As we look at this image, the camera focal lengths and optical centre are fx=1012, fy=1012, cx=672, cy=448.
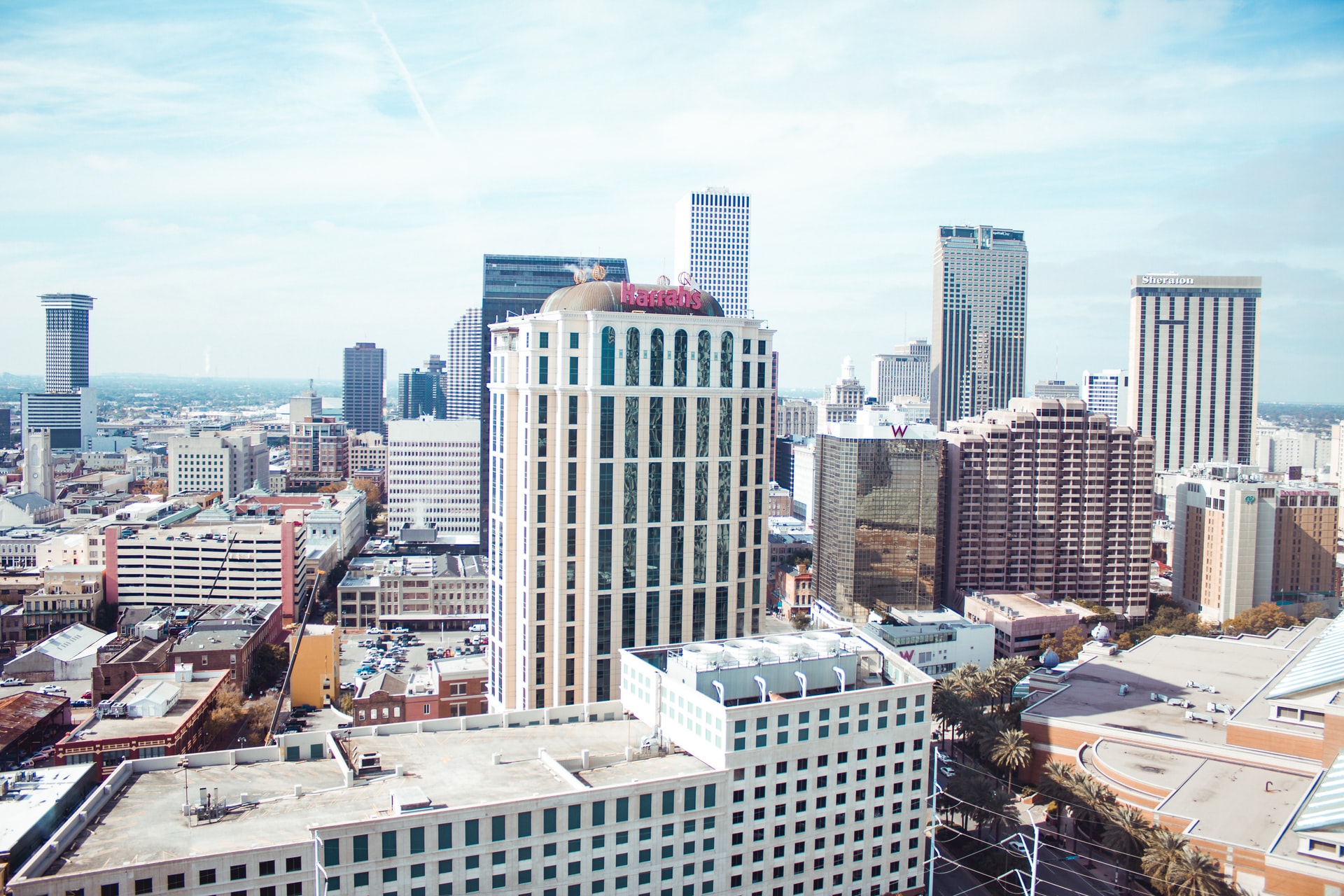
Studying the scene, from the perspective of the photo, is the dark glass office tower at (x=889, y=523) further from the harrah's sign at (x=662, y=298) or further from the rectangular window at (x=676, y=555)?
the rectangular window at (x=676, y=555)

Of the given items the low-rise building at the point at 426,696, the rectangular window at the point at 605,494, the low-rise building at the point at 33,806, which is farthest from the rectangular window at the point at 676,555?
the low-rise building at the point at 33,806

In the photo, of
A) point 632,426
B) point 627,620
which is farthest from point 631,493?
point 627,620

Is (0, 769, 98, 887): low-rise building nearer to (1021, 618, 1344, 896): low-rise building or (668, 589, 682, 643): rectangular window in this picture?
(668, 589, 682, 643): rectangular window

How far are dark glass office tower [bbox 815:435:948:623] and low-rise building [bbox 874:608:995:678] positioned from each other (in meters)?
16.4

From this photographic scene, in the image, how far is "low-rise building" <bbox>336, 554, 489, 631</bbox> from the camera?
534 feet

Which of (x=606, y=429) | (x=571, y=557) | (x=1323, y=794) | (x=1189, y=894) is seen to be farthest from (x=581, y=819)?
(x=1323, y=794)

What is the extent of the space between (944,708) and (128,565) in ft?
414

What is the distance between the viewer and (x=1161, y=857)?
67.6 m

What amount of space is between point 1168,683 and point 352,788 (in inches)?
3582

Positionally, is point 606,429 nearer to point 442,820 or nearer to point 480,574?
point 442,820

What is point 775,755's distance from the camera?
58.8 metres

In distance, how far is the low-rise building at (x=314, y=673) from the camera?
382 ft

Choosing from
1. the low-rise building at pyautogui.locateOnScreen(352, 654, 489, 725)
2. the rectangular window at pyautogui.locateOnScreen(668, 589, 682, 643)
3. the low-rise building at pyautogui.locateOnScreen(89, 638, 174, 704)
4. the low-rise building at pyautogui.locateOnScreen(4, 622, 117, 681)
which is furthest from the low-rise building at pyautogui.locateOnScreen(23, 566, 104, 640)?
the rectangular window at pyautogui.locateOnScreen(668, 589, 682, 643)

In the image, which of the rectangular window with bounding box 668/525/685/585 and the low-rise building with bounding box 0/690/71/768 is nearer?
the rectangular window with bounding box 668/525/685/585
